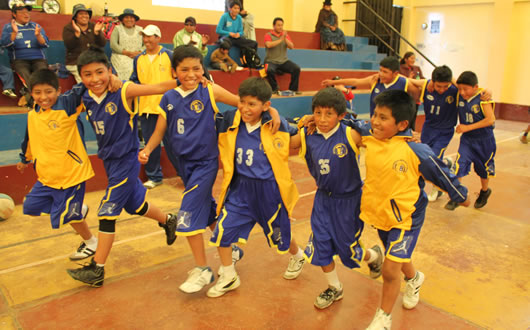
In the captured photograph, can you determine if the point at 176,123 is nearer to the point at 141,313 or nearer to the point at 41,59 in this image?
the point at 141,313

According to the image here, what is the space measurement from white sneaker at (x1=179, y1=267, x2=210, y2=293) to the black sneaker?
63cm

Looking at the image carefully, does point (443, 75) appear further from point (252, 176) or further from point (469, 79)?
point (252, 176)

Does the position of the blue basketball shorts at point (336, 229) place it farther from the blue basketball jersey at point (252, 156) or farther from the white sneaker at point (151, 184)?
the white sneaker at point (151, 184)

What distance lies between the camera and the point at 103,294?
3254mm

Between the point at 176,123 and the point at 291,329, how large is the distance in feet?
5.38

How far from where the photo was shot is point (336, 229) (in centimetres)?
293

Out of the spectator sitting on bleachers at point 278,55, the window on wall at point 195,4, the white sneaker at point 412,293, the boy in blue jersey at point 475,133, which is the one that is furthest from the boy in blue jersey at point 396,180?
the window on wall at point 195,4

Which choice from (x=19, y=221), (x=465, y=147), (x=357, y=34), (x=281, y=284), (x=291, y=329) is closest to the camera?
(x=291, y=329)

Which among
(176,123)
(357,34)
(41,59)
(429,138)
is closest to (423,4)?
(357,34)

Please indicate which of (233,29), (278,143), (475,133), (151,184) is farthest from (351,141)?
(233,29)

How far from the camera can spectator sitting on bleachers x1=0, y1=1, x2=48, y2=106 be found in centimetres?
657

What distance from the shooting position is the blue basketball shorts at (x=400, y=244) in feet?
8.70

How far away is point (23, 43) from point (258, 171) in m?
5.38

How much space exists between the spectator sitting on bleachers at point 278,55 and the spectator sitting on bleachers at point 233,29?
47cm
